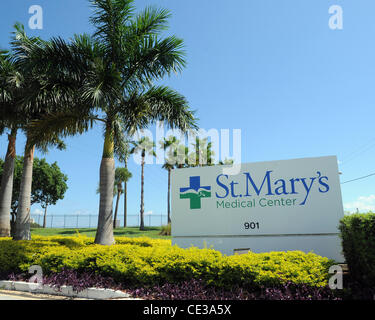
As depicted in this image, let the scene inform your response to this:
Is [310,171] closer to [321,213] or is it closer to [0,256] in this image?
[321,213]

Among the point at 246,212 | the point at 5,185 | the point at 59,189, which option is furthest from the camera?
the point at 59,189

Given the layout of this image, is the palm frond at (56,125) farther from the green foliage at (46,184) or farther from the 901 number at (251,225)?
the green foliage at (46,184)

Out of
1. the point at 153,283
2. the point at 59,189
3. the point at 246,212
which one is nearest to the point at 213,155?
the point at 59,189

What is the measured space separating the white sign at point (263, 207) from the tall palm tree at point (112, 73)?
2600mm

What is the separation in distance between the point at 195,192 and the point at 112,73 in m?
4.72

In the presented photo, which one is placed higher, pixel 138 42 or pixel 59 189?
pixel 138 42

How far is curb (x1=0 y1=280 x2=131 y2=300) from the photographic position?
20.0 feet

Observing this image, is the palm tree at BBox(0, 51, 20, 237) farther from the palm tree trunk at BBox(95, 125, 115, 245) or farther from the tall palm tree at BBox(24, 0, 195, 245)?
the palm tree trunk at BBox(95, 125, 115, 245)

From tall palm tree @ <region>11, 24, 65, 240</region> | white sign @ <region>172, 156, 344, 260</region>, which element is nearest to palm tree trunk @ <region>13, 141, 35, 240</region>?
tall palm tree @ <region>11, 24, 65, 240</region>

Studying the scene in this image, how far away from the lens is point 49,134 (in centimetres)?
1020
